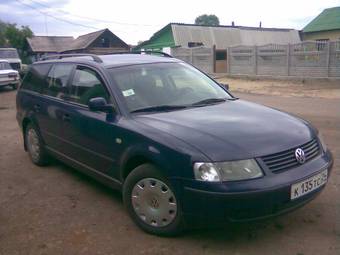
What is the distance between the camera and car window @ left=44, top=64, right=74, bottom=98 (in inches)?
205

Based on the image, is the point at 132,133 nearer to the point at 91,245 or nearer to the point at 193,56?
the point at 91,245

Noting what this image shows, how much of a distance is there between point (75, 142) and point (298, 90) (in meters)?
14.4

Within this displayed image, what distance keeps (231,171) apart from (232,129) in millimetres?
510

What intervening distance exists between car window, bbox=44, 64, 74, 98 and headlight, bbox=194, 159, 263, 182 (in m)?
2.61

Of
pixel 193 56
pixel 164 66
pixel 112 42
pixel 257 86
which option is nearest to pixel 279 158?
pixel 164 66

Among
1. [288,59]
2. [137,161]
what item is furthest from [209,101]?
[288,59]

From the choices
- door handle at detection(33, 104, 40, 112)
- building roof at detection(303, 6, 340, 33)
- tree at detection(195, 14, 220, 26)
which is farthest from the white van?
tree at detection(195, 14, 220, 26)

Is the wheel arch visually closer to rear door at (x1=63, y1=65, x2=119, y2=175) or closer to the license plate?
rear door at (x1=63, y1=65, x2=119, y2=175)

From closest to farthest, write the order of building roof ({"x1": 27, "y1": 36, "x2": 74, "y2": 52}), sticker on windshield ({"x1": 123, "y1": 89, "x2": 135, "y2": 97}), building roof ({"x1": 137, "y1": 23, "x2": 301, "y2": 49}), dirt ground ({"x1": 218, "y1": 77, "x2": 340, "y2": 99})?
sticker on windshield ({"x1": 123, "y1": 89, "x2": 135, "y2": 97}), dirt ground ({"x1": 218, "y1": 77, "x2": 340, "y2": 99}), building roof ({"x1": 137, "y1": 23, "x2": 301, "y2": 49}), building roof ({"x1": 27, "y1": 36, "x2": 74, "y2": 52})

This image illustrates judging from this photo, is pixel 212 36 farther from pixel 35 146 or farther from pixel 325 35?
pixel 35 146

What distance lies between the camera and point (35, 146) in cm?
618

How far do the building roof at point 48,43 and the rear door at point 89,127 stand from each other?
167 feet

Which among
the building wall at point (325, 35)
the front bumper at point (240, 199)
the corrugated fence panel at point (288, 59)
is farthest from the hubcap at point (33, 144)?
the building wall at point (325, 35)

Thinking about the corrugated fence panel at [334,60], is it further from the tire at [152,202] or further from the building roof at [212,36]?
the building roof at [212,36]
